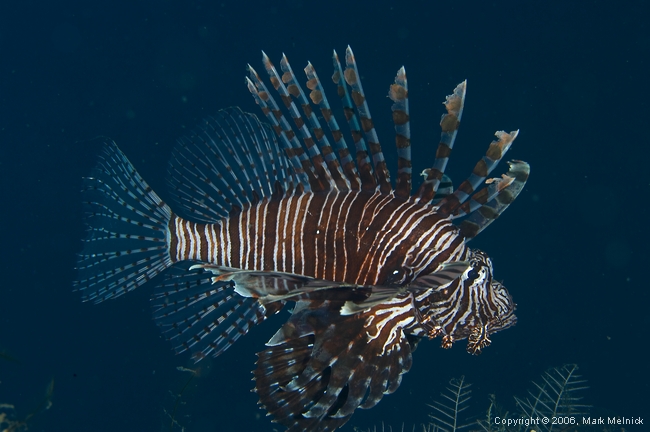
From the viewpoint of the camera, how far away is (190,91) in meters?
14.5

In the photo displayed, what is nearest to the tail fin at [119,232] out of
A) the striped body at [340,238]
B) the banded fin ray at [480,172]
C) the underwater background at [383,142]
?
the striped body at [340,238]

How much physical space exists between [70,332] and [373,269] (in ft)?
42.9

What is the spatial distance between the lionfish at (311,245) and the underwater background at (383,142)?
9.10 metres

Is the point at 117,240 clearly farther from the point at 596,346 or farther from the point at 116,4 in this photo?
the point at 596,346

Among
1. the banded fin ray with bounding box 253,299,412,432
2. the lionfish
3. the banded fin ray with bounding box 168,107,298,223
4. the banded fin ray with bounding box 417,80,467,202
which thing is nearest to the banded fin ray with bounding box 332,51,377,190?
the lionfish

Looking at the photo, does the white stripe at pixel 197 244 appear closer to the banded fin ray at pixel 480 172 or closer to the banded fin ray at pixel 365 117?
the banded fin ray at pixel 365 117

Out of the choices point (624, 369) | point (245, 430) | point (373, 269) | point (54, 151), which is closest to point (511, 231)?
point (624, 369)

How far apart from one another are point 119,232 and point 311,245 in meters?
2.01

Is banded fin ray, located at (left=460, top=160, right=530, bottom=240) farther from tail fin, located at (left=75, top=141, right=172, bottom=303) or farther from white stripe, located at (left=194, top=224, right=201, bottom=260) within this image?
tail fin, located at (left=75, top=141, right=172, bottom=303)

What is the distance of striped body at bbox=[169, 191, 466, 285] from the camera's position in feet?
9.91

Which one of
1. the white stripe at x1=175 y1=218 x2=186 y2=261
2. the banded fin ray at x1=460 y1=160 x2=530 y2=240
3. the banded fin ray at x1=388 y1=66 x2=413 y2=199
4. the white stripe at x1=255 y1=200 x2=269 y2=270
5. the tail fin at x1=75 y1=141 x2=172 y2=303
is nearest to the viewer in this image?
the banded fin ray at x1=388 y1=66 x2=413 y2=199

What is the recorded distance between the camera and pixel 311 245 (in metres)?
3.29

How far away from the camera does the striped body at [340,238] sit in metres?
3.02

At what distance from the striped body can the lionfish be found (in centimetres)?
1
